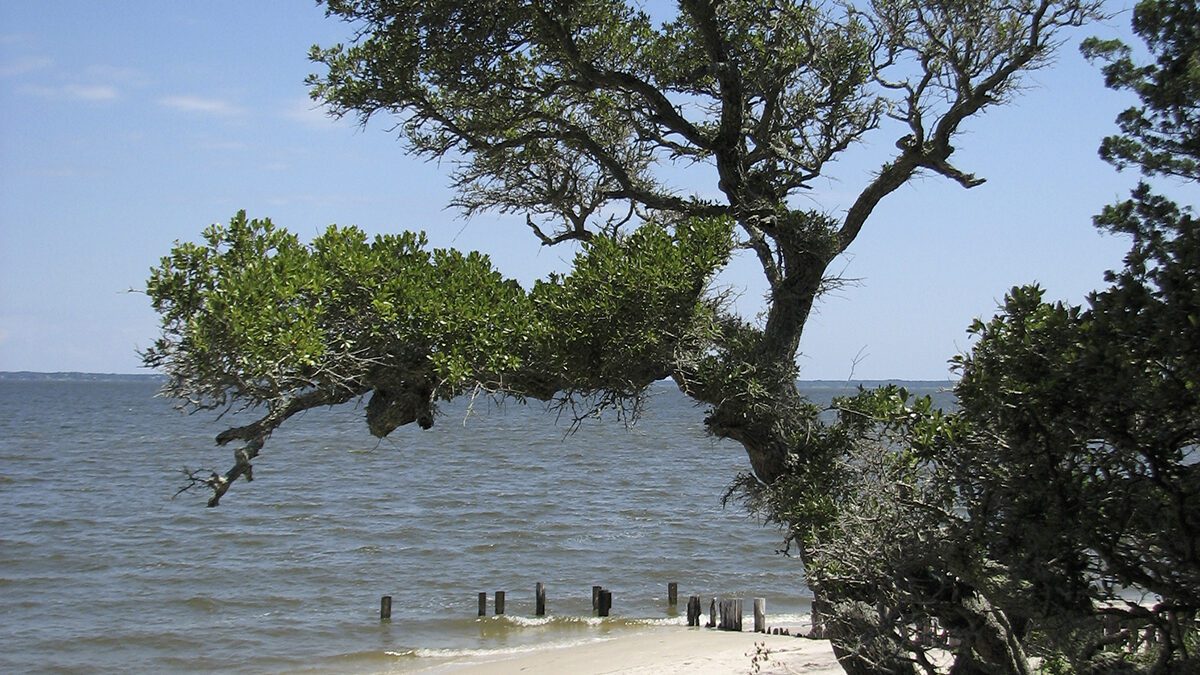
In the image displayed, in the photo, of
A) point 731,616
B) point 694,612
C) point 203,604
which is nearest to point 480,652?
point 694,612

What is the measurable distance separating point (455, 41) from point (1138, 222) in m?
5.98

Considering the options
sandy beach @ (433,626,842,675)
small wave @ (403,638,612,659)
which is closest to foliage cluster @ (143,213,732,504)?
sandy beach @ (433,626,842,675)

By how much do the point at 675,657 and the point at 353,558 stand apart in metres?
10.6

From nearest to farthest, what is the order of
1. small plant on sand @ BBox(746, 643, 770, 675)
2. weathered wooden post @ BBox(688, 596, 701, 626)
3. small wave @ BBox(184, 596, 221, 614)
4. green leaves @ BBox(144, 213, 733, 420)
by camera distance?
green leaves @ BBox(144, 213, 733, 420), small plant on sand @ BBox(746, 643, 770, 675), weathered wooden post @ BBox(688, 596, 701, 626), small wave @ BBox(184, 596, 221, 614)

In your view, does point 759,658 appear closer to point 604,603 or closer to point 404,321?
point 604,603

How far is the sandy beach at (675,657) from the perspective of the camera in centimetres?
1434

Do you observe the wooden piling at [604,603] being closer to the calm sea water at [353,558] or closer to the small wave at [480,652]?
the calm sea water at [353,558]

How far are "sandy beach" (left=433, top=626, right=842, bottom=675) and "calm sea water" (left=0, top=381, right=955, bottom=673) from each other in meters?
0.89

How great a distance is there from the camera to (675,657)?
1548cm

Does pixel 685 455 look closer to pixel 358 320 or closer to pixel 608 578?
pixel 608 578

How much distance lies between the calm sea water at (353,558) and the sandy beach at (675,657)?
0.89 m

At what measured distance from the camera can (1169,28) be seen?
5578mm

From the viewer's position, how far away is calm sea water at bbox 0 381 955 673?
695 inches

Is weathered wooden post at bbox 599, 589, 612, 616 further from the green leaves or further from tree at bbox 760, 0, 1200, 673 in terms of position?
tree at bbox 760, 0, 1200, 673
